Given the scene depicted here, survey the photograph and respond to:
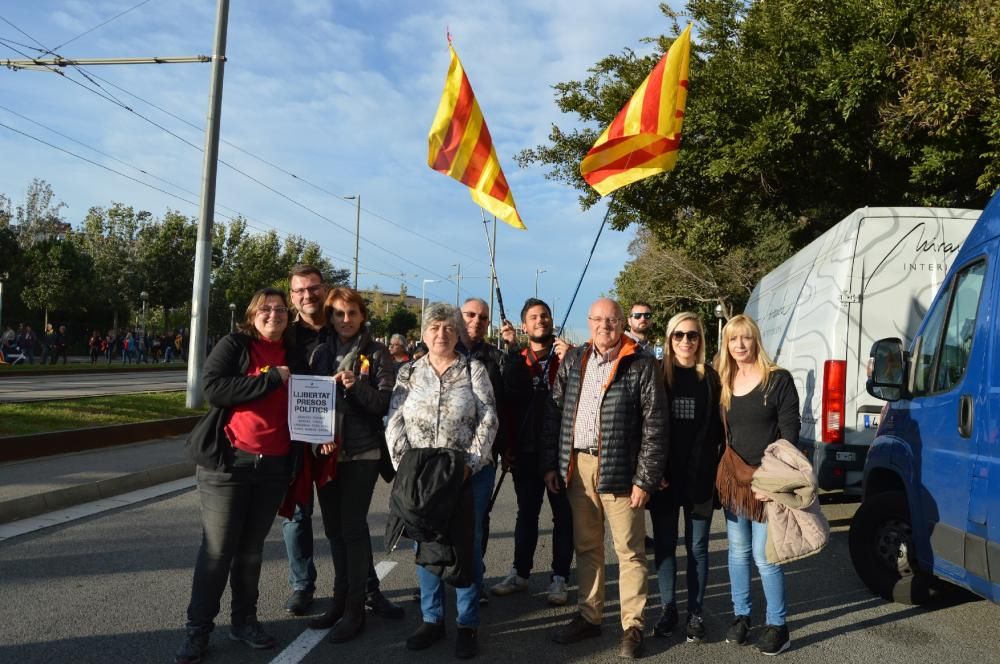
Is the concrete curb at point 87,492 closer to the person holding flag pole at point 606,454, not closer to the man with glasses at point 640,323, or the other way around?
the person holding flag pole at point 606,454

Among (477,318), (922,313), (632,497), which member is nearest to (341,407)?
(477,318)

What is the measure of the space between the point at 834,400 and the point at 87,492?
692cm

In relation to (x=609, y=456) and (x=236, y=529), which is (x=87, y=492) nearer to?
(x=236, y=529)

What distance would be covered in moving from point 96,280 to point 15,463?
42334 mm

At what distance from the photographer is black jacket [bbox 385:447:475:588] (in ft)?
13.4

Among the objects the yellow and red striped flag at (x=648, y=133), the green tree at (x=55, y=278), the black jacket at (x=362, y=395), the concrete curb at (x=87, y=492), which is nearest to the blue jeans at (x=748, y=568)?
the black jacket at (x=362, y=395)

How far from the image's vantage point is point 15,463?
28.7ft

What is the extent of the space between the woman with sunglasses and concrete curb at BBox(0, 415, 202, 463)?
7456 mm

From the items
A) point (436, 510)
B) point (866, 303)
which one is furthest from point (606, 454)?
point (866, 303)

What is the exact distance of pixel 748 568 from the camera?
4.45 m

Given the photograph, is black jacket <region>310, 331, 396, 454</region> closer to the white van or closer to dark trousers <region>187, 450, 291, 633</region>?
dark trousers <region>187, 450, 291, 633</region>

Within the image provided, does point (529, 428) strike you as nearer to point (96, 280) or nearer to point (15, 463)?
point (15, 463)

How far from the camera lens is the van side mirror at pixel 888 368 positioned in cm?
489

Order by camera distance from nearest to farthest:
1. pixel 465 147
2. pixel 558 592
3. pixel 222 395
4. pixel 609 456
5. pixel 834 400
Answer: pixel 222 395 < pixel 609 456 < pixel 558 592 < pixel 465 147 < pixel 834 400
